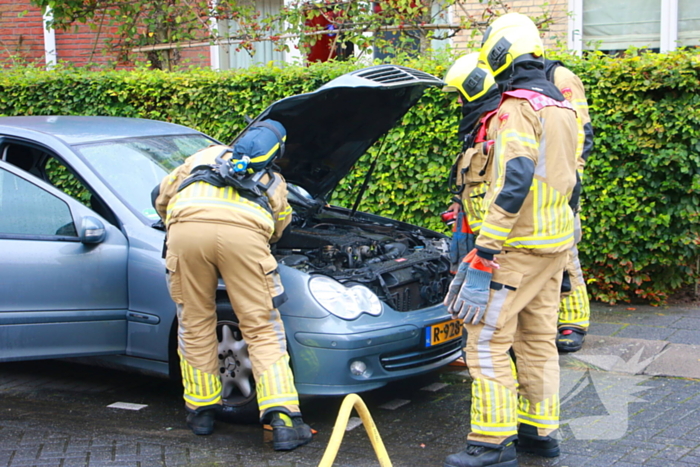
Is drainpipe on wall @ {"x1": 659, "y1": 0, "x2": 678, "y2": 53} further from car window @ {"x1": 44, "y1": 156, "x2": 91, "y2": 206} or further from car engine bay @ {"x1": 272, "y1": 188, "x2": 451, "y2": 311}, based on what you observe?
car window @ {"x1": 44, "y1": 156, "x2": 91, "y2": 206}

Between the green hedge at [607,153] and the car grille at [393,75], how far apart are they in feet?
2.70

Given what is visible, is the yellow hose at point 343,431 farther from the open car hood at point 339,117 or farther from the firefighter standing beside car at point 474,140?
the open car hood at point 339,117

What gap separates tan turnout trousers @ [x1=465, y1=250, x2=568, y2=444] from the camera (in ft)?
12.4

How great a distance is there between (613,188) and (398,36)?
12.4 feet

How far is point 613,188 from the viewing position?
6531mm

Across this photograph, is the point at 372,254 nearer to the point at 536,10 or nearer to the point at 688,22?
the point at 536,10

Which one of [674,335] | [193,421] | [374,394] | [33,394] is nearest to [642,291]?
[674,335]

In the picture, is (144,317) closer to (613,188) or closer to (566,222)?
(566,222)

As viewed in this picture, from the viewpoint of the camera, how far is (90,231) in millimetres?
4633

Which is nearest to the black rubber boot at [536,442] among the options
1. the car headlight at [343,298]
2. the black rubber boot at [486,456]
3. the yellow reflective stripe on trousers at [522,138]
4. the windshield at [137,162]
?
the black rubber boot at [486,456]

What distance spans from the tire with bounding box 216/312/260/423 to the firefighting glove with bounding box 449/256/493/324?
1.31 metres

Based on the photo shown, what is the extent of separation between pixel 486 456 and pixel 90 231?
2522 millimetres

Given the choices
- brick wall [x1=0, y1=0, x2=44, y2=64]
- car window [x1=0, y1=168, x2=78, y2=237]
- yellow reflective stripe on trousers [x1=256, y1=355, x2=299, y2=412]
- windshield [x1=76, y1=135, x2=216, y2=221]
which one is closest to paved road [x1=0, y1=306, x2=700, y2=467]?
yellow reflective stripe on trousers [x1=256, y1=355, x2=299, y2=412]

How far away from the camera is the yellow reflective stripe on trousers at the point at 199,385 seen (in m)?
4.30
